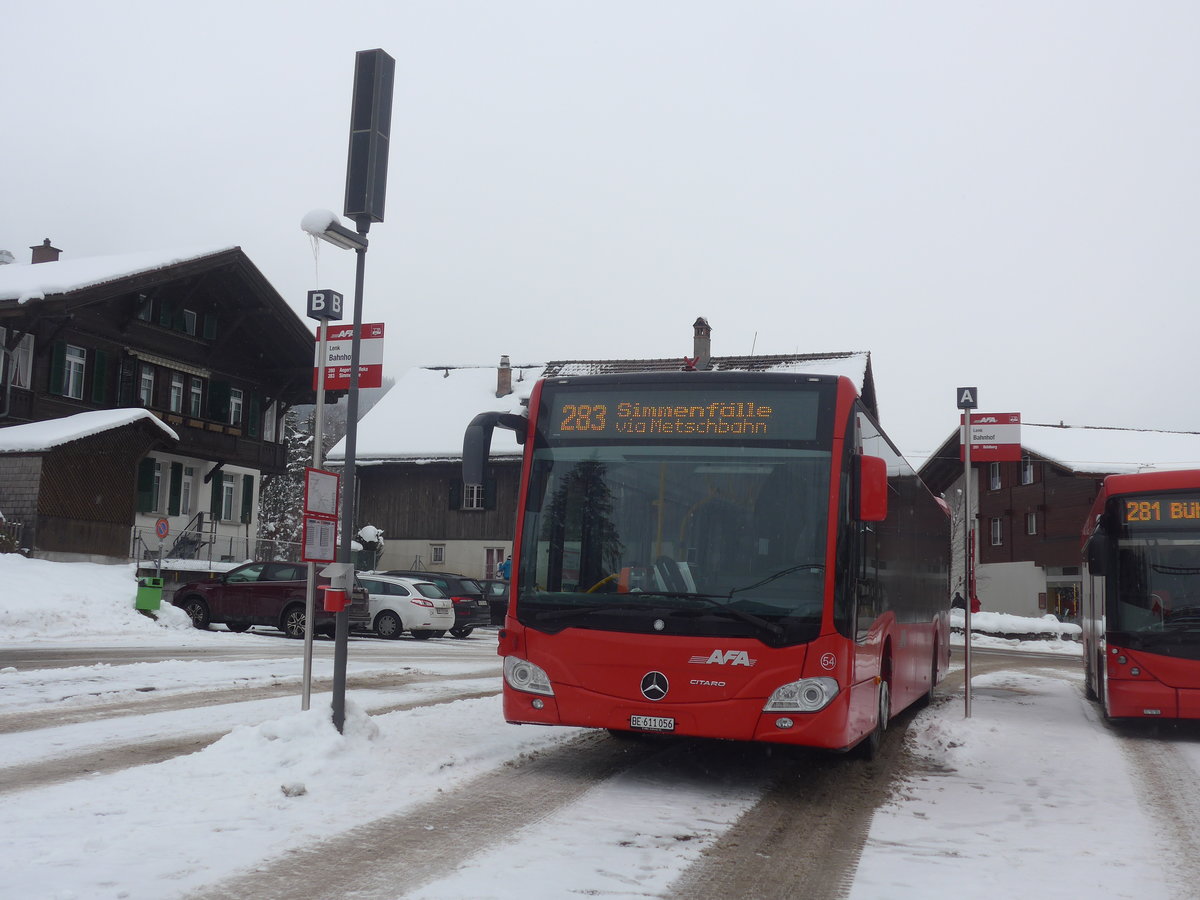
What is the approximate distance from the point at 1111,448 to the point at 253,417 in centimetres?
3421

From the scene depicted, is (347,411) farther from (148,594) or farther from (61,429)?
(61,429)

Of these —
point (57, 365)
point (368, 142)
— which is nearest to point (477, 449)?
point (368, 142)

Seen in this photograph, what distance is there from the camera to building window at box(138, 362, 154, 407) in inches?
1507

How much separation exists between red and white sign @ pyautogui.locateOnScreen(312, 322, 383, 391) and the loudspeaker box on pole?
847mm

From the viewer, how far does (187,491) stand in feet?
133

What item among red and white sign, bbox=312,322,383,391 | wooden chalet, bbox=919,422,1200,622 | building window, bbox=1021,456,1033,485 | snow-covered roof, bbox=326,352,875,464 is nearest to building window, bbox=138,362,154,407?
snow-covered roof, bbox=326,352,875,464

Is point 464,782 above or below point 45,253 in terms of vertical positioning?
below

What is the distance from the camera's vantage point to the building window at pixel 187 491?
132 feet

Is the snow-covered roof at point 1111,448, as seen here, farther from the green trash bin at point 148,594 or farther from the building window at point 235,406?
the green trash bin at point 148,594

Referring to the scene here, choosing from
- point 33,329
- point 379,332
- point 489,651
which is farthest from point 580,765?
point 33,329

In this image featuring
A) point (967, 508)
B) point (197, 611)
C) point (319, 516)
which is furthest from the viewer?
point (197, 611)

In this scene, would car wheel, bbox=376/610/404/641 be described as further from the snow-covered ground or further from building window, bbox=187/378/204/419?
building window, bbox=187/378/204/419

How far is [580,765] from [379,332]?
3.73 metres

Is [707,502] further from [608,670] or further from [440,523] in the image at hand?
[440,523]
